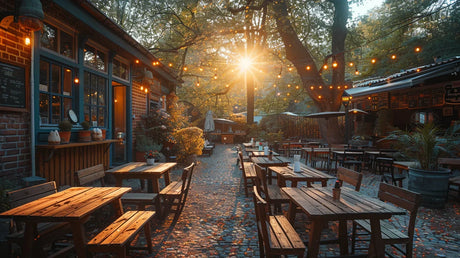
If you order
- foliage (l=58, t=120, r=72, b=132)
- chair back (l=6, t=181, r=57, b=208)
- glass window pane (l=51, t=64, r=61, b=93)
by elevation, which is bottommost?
chair back (l=6, t=181, r=57, b=208)

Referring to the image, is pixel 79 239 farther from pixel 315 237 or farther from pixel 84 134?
pixel 84 134

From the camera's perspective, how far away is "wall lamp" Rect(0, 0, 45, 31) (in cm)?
306

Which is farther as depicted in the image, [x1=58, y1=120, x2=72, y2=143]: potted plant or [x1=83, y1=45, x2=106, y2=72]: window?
[x1=83, y1=45, x2=106, y2=72]: window

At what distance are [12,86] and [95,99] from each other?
222cm

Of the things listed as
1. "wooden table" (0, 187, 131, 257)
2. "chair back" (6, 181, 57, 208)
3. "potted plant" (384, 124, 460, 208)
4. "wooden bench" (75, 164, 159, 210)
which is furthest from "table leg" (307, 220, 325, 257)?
"potted plant" (384, 124, 460, 208)

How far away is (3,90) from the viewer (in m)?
3.31

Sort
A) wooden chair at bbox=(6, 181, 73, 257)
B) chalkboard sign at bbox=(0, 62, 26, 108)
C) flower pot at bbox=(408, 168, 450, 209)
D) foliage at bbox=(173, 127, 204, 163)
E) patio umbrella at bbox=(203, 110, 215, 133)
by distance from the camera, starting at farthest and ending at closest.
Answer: patio umbrella at bbox=(203, 110, 215, 133), foliage at bbox=(173, 127, 204, 163), flower pot at bbox=(408, 168, 450, 209), chalkboard sign at bbox=(0, 62, 26, 108), wooden chair at bbox=(6, 181, 73, 257)

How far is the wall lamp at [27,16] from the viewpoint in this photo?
3.06 m

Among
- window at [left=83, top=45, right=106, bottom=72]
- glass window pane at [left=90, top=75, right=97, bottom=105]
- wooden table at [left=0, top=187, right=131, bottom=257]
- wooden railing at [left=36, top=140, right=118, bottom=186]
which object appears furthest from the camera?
glass window pane at [left=90, top=75, right=97, bottom=105]

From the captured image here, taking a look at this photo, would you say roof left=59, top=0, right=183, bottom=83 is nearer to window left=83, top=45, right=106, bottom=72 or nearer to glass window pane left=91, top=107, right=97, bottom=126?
window left=83, top=45, right=106, bottom=72

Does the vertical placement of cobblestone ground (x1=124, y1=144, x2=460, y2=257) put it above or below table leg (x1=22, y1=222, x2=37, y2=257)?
below

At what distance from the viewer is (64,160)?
446cm

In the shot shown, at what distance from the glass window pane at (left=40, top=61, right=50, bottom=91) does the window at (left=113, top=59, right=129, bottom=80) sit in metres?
2.58

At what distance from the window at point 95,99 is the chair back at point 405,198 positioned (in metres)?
5.85
